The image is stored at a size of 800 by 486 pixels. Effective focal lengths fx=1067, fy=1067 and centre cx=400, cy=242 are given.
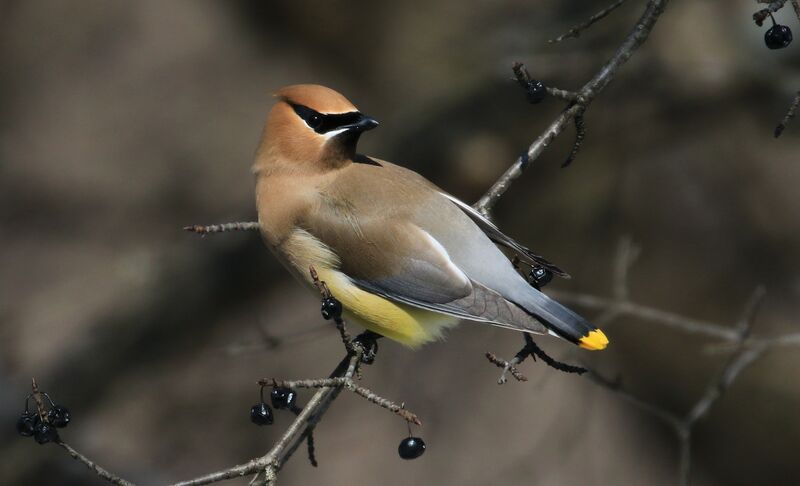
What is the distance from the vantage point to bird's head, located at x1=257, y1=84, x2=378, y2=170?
161 inches

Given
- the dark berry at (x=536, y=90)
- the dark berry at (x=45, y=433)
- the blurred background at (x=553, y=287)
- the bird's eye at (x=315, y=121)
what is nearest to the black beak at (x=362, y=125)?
the bird's eye at (x=315, y=121)

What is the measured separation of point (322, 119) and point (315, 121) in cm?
4

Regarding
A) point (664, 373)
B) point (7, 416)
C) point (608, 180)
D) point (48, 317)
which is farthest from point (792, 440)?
point (48, 317)

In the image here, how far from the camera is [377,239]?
13.1 feet

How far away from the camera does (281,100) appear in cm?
434

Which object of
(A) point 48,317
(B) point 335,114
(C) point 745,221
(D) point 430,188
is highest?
(B) point 335,114

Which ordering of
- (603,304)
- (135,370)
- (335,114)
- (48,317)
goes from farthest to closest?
(48,317) → (135,370) → (603,304) → (335,114)

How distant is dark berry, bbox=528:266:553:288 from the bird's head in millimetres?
830

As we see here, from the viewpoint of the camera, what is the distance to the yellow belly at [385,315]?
4.00 m

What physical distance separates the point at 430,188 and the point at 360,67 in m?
5.14

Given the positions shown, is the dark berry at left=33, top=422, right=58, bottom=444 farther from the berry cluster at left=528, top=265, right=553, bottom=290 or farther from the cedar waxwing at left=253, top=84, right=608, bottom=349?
the berry cluster at left=528, top=265, right=553, bottom=290

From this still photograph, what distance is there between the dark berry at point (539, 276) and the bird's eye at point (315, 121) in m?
1.01

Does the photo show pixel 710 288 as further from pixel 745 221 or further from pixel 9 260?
pixel 9 260

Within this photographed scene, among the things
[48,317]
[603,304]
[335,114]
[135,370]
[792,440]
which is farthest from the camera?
[48,317]
